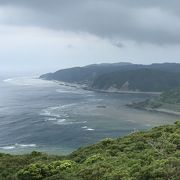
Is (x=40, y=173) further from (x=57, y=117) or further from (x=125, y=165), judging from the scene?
(x=57, y=117)

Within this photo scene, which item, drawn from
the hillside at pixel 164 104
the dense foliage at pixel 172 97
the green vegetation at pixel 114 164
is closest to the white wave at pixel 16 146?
the green vegetation at pixel 114 164

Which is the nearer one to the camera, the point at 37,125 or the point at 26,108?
the point at 37,125

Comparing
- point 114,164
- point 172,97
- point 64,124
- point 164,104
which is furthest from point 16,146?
point 172,97

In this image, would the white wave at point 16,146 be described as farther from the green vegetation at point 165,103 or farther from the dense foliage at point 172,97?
the dense foliage at point 172,97

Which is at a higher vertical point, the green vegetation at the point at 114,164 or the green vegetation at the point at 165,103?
the green vegetation at the point at 114,164

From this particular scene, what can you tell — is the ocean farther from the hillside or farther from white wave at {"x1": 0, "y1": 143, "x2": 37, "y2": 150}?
the hillside

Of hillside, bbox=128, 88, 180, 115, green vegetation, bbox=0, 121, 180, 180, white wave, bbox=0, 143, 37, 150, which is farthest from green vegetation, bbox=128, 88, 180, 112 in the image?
green vegetation, bbox=0, 121, 180, 180

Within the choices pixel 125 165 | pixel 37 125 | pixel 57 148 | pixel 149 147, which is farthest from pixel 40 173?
pixel 37 125

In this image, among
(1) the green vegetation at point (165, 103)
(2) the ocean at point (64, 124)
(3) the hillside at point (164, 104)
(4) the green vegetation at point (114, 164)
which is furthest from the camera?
(1) the green vegetation at point (165, 103)
